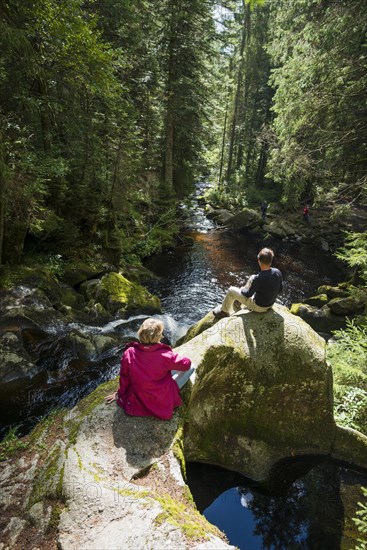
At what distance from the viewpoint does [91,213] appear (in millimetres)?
13398

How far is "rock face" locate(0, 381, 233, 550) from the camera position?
9.75ft

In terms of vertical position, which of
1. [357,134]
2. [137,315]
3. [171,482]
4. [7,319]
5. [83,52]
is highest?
[83,52]

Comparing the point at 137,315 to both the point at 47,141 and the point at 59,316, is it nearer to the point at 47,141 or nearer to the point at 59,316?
the point at 59,316

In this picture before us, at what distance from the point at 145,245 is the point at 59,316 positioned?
859cm

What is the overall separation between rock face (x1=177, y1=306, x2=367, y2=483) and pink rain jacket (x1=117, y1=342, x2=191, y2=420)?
0.94 meters

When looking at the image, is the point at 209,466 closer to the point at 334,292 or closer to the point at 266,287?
the point at 266,287

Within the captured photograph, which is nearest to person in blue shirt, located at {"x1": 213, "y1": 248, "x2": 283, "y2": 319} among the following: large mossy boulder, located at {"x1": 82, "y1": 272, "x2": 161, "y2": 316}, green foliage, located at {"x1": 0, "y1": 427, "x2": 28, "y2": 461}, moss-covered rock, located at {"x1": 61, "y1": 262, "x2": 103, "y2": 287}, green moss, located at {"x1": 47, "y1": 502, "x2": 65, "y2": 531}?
green moss, located at {"x1": 47, "y1": 502, "x2": 65, "y2": 531}

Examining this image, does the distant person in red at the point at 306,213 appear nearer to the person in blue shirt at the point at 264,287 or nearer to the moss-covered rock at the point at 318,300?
the moss-covered rock at the point at 318,300

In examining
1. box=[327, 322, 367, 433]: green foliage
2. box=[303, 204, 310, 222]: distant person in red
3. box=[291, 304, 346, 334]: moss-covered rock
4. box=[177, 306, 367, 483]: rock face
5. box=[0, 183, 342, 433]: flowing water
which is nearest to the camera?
box=[177, 306, 367, 483]: rock face

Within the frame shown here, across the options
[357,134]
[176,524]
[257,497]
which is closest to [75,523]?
[176,524]

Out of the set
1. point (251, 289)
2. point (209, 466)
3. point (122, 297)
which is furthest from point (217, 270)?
point (209, 466)

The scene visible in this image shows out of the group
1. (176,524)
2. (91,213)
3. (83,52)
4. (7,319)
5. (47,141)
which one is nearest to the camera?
(176,524)

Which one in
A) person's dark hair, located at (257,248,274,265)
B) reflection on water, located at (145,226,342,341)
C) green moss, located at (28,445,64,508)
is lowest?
reflection on water, located at (145,226,342,341)

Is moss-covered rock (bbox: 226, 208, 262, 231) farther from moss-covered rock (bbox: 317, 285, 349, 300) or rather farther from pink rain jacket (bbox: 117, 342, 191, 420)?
pink rain jacket (bbox: 117, 342, 191, 420)
